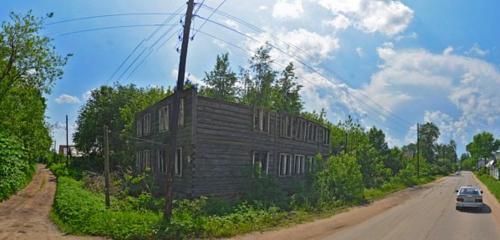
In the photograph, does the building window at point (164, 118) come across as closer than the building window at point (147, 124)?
Yes

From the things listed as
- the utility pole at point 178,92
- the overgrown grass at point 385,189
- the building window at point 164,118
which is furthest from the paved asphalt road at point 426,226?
the building window at point 164,118

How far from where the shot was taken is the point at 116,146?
46.5 m

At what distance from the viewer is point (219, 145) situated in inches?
885

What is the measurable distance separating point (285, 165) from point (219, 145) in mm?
7952

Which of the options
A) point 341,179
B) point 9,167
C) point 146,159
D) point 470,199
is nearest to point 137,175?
point 146,159

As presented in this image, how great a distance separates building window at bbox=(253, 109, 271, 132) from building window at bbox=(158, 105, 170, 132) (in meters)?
5.14

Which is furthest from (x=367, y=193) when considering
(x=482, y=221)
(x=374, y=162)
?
(x=482, y=221)

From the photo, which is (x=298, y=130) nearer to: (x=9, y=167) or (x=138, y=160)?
(x=138, y=160)

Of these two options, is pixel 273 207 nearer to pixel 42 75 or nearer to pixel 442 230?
pixel 442 230

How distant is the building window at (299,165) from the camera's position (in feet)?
101

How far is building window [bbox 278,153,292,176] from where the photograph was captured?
93.8 feet

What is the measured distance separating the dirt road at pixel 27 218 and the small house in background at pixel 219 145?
5820 millimetres

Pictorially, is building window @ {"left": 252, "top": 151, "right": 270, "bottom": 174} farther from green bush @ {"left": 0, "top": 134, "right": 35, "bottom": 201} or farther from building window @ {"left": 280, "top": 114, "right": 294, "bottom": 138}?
green bush @ {"left": 0, "top": 134, "right": 35, "bottom": 201}

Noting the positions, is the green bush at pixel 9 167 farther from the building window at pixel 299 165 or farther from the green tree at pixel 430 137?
the green tree at pixel 430 137
